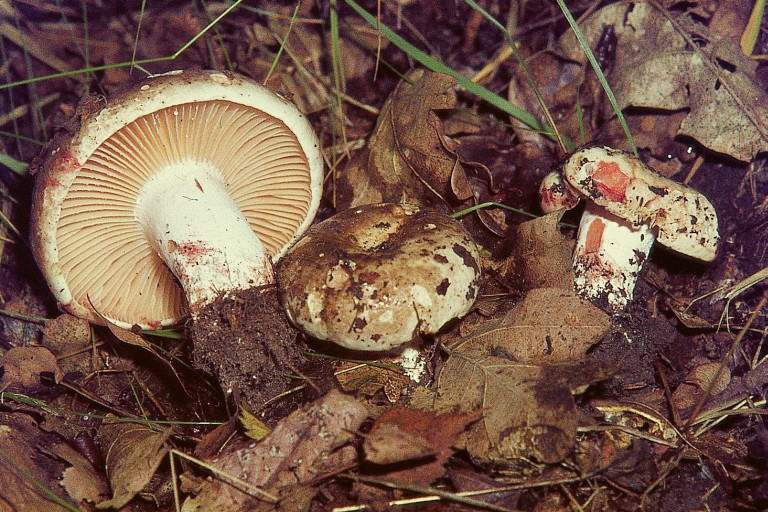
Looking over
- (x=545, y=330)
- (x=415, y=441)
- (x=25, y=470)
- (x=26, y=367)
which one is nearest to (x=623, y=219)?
(x=545, y=330)

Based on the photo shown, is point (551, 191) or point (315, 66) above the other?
point (315, 66)

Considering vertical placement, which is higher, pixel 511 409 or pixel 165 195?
pixel 165 195

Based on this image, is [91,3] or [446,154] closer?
[446,154]

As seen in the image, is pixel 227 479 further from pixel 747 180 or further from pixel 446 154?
pixel 747 180

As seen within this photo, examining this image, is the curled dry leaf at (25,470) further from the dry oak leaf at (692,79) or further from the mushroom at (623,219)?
the dry oak leaf at (692,79)

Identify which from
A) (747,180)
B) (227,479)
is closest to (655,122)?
(747,180)

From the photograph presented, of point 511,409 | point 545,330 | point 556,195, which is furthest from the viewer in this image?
point 556,195

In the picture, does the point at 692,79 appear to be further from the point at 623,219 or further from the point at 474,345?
the point at 474,345
